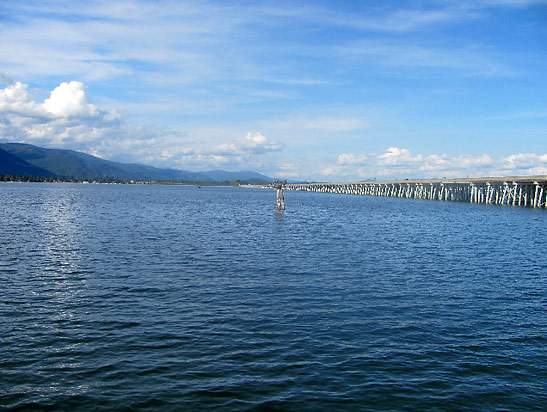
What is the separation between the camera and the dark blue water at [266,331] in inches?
518

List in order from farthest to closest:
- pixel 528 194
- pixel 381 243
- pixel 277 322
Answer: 1. pixel 528 194
2. pixel 381 243
3. pixel 277 322

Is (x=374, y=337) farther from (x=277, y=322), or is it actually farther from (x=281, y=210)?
(x=281, y=210)

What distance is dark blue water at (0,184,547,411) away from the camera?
13.1 meters

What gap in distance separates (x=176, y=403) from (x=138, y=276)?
617 inches

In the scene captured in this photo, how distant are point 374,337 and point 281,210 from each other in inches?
2908

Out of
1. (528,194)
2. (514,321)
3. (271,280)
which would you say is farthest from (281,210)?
(528,194)

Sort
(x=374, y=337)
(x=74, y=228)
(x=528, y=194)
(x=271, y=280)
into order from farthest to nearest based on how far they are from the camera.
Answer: (x=528, y=194) → (x=74, y=228) → (x=271, y=280) → (x=374, y=337)

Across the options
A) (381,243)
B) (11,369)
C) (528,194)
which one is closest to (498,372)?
(11,369)

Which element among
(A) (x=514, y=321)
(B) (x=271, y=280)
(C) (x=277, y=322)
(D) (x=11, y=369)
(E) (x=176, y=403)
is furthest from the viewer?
(B) (x=271, y=280)

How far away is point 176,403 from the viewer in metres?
12.4

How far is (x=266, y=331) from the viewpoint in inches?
707

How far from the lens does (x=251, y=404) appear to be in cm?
1252

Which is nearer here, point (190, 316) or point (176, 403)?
point (176, 403)

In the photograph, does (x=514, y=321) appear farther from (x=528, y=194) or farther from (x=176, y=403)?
Answer: (x=528, y=194)
